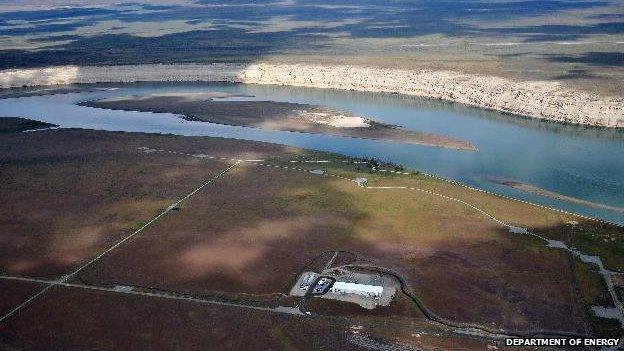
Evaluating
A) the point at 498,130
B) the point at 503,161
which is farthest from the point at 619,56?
the point at 503,161

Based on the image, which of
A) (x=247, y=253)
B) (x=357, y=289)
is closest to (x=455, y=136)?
(x=247, y=253)

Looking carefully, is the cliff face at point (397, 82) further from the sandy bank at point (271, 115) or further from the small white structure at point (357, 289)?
the small white structure at point (357, 289)

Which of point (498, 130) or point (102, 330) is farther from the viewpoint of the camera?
point (498, 130)

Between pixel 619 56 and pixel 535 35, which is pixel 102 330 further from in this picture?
pixel 535 35

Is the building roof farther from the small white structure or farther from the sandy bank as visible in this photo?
the sandy bank

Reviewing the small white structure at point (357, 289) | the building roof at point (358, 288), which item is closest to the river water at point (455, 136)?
the building roof at point (358, 288)
